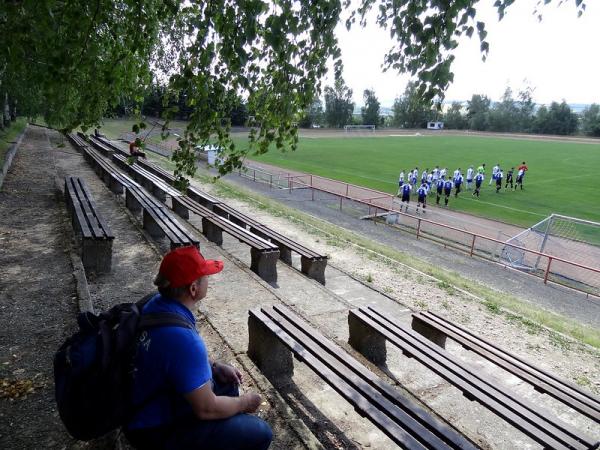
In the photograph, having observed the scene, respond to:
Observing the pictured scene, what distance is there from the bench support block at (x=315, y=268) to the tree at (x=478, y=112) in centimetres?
9188

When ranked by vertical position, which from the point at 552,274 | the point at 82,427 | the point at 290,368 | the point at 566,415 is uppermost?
the point at 82,427

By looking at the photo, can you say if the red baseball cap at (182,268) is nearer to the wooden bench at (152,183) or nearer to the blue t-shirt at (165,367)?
the blue t-shirt at (165,367)

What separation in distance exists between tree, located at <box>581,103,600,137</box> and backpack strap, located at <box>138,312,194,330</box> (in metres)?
91.0

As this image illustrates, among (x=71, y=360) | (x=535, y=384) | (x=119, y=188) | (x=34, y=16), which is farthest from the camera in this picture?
(x=119, y=188)

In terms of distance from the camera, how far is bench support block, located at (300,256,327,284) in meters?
8.48

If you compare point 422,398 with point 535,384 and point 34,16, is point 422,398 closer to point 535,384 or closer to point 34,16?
point 535,384

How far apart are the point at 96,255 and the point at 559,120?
92.6 metres

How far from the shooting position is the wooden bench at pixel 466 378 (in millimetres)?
3348

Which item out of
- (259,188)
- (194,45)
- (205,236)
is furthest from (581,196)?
(194,45)

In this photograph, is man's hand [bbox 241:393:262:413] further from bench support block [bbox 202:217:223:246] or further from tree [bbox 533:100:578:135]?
tree [bbox 533:100:578:135]

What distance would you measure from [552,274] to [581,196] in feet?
56.6

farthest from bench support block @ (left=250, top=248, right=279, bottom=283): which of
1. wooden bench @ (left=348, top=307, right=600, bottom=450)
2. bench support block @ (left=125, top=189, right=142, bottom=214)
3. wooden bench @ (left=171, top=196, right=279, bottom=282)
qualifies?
bench support block @ (left=125, top=189, right=142, bottom=214)

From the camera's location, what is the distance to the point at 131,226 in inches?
385

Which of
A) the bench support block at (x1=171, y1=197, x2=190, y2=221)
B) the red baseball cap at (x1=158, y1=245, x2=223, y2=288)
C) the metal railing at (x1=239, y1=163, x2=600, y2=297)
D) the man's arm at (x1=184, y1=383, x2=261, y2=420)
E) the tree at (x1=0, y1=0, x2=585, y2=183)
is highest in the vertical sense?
the tree at (x1=0, y1=0, x2=585, y2=183)
